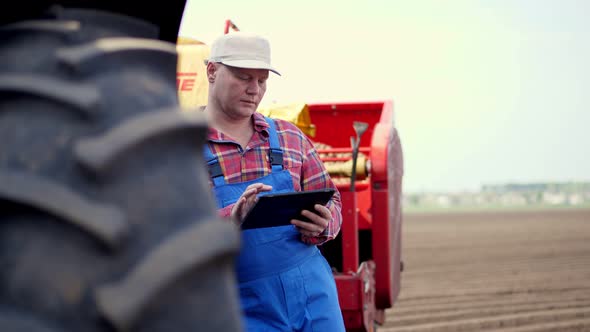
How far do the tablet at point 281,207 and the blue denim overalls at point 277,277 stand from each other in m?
0.08

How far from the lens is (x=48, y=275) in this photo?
830 millimetres

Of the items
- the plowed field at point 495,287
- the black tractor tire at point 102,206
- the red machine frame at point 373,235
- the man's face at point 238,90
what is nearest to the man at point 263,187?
the man's face at point 238,90

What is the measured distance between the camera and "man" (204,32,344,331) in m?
2.47

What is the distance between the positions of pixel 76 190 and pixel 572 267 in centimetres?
1131

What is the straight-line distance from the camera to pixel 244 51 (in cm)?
263

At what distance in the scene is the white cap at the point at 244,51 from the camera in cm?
261

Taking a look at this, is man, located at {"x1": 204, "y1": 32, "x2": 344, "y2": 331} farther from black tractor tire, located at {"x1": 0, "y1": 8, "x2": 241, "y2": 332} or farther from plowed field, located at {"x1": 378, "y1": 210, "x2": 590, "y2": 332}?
plowed field, located at {"x1": 378, "y1": 210, "x2": 590, "y2": 332}

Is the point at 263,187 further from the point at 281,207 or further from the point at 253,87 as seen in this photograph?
the point at 253,87

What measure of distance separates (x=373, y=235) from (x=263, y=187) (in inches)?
76.6

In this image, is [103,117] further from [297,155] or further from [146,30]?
[297,155]

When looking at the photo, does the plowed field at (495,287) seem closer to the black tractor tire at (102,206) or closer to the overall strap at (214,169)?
the overall strap at (214,169)

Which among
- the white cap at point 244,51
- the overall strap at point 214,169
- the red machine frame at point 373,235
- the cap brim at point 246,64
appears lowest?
the red machine frame at point 373,235

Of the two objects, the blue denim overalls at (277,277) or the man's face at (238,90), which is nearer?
the blue denim overalls at (277,277)

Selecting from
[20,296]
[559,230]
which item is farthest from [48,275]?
[559,230]
